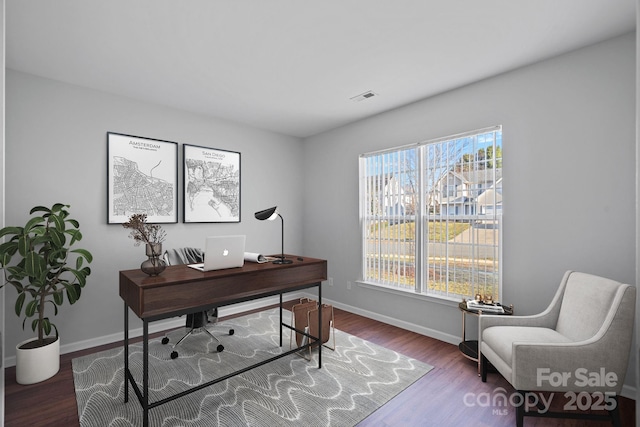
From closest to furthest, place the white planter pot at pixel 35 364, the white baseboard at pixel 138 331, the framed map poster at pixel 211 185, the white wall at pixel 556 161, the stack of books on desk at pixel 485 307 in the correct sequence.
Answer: the white wall at pixel 556 161 < the white planter pot at pixel 35 364 < the stack of books on desk at pixel 485 307 < the white baseboard at pixel 138 331 < the framed map poster at pixel 211 185

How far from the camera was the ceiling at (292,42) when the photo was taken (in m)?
1.93

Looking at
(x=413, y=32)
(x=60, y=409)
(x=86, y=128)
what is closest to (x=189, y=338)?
(x=60, y=409)

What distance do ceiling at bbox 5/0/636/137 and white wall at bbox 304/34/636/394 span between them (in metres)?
0.20

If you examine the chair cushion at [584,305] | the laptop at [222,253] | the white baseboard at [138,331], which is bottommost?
the white baseboard at [138,331]

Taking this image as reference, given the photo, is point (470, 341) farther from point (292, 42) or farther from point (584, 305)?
point (292, 42)

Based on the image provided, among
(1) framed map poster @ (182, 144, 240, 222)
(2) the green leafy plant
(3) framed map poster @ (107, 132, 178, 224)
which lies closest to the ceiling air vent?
(1) framed map poster @ (182, 144, 240, 222)

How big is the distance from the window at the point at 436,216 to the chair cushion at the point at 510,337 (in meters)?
0.68

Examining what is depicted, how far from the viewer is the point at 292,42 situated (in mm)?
2311

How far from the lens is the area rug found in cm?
200

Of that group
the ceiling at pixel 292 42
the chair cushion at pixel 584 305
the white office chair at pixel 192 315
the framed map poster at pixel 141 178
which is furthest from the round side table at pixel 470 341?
the framed map poster at pixel 141 178

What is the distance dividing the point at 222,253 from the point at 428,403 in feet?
6.11

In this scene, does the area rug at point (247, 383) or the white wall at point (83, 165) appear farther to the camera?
the white wall at point (83, 165)

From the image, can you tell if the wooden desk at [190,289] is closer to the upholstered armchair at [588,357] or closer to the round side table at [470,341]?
the round side table at [470,341]

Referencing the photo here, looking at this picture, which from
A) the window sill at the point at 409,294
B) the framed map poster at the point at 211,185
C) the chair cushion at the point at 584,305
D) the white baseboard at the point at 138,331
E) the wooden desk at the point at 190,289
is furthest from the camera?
the framed map poster at the point at 211,185
